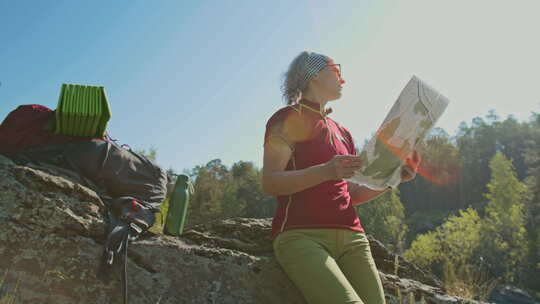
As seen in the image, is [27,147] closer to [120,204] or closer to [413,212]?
[120,204]

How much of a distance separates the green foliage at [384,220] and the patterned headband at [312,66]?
38.4 m

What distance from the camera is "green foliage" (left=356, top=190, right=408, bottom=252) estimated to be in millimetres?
39688

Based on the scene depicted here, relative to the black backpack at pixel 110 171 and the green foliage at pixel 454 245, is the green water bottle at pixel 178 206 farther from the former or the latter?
the green foliage at pixel 454 245

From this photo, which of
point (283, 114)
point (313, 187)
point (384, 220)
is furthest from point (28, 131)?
point (384, 220)

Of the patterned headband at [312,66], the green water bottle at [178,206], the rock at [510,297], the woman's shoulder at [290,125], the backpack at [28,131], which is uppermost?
the patterned headband at [312,66]

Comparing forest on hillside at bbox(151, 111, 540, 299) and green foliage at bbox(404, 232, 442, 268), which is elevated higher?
forest on hillside at bbox(151, 111, 540, 299)

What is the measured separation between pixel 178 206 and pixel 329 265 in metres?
1.55

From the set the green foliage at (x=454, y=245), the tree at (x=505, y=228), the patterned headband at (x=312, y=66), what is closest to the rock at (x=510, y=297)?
the green foliage at (x=454, y=245)

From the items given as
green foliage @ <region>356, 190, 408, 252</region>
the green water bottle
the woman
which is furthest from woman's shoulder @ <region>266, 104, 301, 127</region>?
green foliage @ <region>356, 190, 408, 252</region>

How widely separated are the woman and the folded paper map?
0.21 metres

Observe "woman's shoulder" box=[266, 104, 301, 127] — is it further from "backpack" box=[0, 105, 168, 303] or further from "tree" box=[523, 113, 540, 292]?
"tree" box=[523, 113, 540, 292]

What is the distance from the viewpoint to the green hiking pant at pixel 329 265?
1.99 meters

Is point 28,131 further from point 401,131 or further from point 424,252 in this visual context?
point 424,252

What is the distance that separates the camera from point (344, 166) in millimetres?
2078
